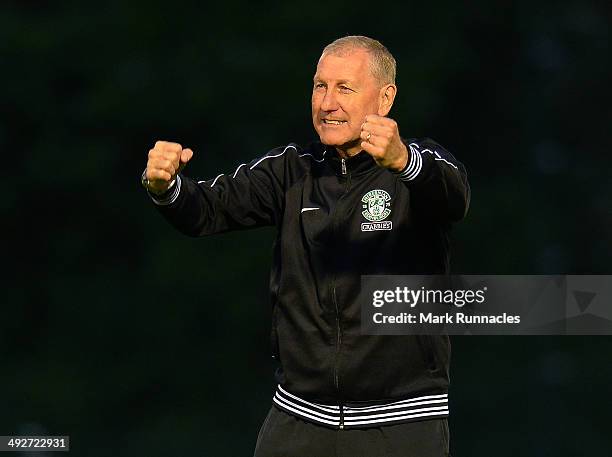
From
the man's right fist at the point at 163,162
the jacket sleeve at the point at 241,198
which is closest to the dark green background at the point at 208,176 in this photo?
the jacket sleeve at the point at 241,198

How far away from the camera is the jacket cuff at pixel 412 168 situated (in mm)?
3551

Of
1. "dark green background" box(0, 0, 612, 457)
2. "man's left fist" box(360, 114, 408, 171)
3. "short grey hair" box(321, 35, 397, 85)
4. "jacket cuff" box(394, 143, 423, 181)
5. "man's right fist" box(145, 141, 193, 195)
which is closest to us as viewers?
"man's left fist" box(360, 114, 408, 171)

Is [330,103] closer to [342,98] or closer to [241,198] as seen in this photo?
[342,98]

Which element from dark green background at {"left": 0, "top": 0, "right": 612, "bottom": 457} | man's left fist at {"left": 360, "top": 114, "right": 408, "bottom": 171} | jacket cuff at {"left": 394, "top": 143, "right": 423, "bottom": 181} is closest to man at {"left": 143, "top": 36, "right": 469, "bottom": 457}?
jacket cuff at {"left": 394, "top": 143, "right": 423, "bottom": 181}

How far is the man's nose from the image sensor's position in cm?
385

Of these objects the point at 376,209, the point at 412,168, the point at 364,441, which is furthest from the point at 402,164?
the point at 364,441

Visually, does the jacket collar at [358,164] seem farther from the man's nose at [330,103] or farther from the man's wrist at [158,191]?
the man's wrist at [158,191]

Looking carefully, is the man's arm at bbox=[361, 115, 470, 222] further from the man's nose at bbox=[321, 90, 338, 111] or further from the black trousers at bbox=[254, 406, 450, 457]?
the black trousers at bbox=[254, 406, 450, 457]

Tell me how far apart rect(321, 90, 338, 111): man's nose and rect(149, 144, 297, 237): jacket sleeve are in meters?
0.34

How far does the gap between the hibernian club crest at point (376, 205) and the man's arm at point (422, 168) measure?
4.0 inches

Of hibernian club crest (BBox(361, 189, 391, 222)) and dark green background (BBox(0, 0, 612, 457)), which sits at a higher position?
dark green background (BBox(0, 0, 612, 457))

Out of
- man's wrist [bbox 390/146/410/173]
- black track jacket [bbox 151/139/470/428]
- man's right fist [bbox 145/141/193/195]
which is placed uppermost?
man's right fist [bbox 145/141/193/195]

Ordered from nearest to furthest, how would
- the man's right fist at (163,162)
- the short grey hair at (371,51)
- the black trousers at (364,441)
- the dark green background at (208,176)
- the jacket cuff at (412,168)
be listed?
the jacket cuff at (412,168) → the man's right fist at (163,162) → the black trousers at (364,441) → the short grey hair at (371,51) → the dark green background at (208,176)

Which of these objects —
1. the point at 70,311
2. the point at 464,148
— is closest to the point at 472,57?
the point at 464,148
